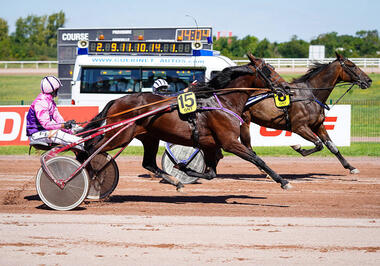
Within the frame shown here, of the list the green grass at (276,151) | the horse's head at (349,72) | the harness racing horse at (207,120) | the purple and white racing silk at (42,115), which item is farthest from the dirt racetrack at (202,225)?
the green grass at (276,151)

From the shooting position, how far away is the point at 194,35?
55.6 feet

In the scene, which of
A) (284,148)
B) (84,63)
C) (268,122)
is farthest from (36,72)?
(268,122)

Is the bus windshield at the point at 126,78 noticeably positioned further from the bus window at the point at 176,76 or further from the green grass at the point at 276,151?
the green grass at the point at 276,151

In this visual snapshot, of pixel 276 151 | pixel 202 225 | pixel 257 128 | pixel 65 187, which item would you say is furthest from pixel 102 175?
pixel 276 151

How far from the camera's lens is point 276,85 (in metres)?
7.97

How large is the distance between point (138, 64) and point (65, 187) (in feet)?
31.2

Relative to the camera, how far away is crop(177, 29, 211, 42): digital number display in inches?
662

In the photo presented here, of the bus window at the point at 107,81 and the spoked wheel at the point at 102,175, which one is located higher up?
the bus window at the point at 107,81

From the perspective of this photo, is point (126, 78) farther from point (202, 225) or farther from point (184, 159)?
point (202, 225)

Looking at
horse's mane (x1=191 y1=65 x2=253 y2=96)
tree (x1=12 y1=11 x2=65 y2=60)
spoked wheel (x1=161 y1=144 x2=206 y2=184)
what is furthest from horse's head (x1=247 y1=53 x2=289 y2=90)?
tree (x1=12 y1=11 x2=65 y2=60)

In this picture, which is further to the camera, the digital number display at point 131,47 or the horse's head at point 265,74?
the digital number display at point 131,47

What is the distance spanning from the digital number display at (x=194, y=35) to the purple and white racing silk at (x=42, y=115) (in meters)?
9.85

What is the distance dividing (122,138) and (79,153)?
0.66m

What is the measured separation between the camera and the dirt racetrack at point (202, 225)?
5176 millimetres
